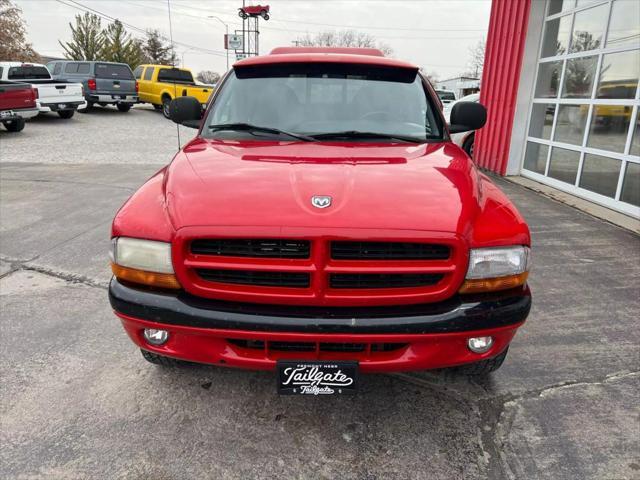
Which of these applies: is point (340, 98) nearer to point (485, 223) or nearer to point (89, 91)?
point (485, 223)

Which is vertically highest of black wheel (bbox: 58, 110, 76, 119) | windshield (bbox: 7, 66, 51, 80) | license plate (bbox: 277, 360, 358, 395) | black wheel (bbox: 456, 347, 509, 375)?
windshield (bbox: 7, 66, 51, 80)

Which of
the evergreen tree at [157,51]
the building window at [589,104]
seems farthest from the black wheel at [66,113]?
the evergreen tree at [157,51]

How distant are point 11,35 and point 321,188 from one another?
37.0m

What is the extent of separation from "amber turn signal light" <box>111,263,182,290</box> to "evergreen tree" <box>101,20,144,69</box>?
40.5m

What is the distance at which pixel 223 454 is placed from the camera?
218 centimetres

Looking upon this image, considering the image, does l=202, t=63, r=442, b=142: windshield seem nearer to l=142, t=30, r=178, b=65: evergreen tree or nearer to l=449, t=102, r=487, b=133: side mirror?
l=449, t=102, r=487, b=133: side mirror

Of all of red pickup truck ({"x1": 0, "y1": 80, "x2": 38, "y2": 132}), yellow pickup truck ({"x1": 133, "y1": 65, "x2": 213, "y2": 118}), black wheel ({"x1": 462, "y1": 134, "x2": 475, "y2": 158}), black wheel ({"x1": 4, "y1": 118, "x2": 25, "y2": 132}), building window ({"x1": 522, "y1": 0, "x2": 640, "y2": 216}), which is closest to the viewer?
building window ({"x1": 522, "y1": 0, "x2": 640, "y2": 216})

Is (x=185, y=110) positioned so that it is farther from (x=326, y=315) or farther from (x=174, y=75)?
(x=174, y=75)

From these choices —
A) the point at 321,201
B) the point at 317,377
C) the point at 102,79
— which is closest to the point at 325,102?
the point at 321,201

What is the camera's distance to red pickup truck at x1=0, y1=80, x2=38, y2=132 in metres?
12.8

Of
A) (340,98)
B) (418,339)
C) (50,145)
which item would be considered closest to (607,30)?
(340,98)

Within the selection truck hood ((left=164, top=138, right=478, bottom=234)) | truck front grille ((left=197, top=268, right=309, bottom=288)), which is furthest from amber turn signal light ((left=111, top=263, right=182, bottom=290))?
truck hood ((left=164, top=138, right=478, bottom=234))

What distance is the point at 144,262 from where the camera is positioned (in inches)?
80.9

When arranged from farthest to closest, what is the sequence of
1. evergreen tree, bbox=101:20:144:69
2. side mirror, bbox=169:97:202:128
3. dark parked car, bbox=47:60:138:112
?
evergreen tree, bbox=101:20:144:69 < dark parked car, bbox=47:60:138:112 < side mirror, bbox=169:97:202:128
